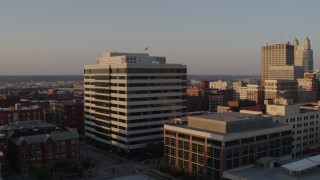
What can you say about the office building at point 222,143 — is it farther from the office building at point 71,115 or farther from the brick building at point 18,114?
the office building at point 71,115

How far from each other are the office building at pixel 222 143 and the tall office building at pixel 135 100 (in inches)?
908

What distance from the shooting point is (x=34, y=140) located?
114500mm

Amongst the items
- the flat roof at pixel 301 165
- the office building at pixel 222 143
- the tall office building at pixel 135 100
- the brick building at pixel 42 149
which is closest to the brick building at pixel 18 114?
the tall office building at pixel 135 100

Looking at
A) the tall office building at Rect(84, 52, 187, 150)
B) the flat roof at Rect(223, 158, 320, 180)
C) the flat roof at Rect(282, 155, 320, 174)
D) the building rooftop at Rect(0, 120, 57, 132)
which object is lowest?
the flat roof at Rect(223, 158, 320, 180)

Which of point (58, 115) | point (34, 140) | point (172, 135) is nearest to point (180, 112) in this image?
point (172, 135)

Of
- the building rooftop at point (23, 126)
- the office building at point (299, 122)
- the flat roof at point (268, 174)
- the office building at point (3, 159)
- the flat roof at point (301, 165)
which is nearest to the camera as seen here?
the flat roof at point (268, 174)

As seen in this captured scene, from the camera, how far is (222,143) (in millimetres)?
92000

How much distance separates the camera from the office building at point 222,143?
309ft

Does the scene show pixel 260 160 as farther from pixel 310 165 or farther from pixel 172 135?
pixel 172 135

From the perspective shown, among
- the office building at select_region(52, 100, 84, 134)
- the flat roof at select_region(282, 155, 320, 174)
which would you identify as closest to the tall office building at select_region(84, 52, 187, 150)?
the office building at select_region(52, 100, 84, 134)

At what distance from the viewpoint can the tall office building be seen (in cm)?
13125

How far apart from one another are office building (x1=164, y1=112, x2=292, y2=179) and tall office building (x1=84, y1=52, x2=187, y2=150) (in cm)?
2306

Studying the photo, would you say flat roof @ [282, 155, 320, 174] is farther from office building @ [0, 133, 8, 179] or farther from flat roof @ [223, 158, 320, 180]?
office building @ [0, 133, 8, 179]

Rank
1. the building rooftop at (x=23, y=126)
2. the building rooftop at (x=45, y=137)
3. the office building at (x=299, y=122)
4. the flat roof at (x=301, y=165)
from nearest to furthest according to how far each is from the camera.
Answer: the flat roof at (x=301, y=165) < the building rooftop at (x=45, y=137) < the office building at (x=299, y=122) < the building rooftop at (x=23, y=126)
